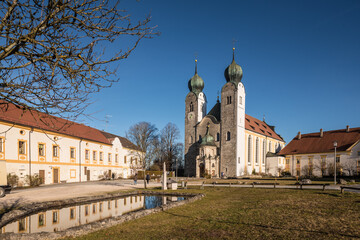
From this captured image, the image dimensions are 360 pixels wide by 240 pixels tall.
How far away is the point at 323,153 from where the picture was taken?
47.8 meters

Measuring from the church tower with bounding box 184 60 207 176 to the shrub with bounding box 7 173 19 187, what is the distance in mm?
33666

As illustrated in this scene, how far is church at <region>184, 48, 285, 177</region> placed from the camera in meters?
49.4

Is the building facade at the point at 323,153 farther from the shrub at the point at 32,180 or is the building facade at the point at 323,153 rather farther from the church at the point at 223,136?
the shrub at the point at 32,180

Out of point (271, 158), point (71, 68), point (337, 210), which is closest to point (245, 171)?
point (271, 158)

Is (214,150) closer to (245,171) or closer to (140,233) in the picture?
(245,171)

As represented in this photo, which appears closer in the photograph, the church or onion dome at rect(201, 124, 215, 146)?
the church

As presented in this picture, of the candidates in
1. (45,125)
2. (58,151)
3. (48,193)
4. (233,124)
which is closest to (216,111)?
(233,124)

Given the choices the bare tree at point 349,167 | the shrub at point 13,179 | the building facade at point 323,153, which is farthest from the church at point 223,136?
the shrub at point 13,179

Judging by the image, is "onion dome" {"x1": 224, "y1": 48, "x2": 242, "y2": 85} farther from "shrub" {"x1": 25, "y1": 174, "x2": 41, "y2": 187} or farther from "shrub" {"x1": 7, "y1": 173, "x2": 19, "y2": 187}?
"shrub" {"x1": 7, "y1": 173, "x2": 19, "y2": 187}

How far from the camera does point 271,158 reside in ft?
194

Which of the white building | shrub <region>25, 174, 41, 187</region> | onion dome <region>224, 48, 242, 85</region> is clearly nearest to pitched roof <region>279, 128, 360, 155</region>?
onion dome <region>224, 48, 242, 85</region>

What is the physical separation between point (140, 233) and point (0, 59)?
18.8ft

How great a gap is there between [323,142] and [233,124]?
17616 mm

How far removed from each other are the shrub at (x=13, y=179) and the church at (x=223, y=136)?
30.7 meters
